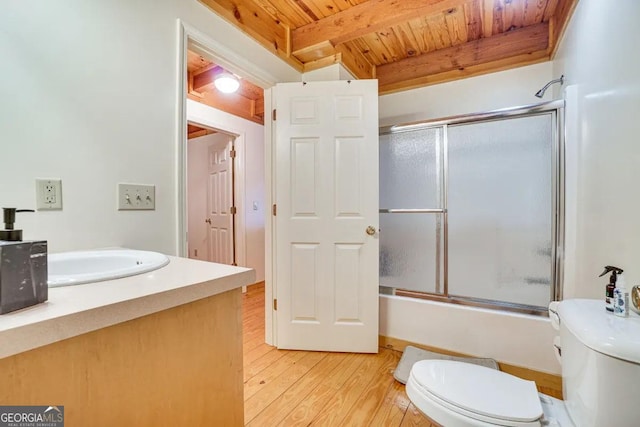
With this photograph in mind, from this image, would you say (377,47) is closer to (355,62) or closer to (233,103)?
(355,62)

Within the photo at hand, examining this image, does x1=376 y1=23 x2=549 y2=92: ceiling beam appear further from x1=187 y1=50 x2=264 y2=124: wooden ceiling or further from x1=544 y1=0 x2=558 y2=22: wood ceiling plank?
x1=187 y1=50 x2=264 y2=124: wooden ceiling

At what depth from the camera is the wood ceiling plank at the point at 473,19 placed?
6.15ft

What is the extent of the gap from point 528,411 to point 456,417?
205 mm

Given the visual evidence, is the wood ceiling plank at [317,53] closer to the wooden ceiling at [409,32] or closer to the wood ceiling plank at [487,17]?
the wooden ceiling at [409,32]

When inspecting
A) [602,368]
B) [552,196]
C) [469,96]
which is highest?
[469,96]

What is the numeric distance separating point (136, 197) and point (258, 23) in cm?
142

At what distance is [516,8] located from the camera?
1.89 m

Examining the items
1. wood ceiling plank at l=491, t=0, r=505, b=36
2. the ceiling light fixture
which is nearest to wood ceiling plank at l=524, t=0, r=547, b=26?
wood ceiling plank at l=491, t=0, r=505, b=36

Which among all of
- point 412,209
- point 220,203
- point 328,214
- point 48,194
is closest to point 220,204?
point 220,203

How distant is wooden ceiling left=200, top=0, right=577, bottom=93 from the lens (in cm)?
178

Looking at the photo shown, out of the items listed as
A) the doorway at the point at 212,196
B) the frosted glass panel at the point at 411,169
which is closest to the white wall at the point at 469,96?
the frosted glass panel at the point at 411,169

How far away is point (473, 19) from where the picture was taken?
201cm

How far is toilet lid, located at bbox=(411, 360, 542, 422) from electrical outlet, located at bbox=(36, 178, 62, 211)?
147cm

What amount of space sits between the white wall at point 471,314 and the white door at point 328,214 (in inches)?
11.5
